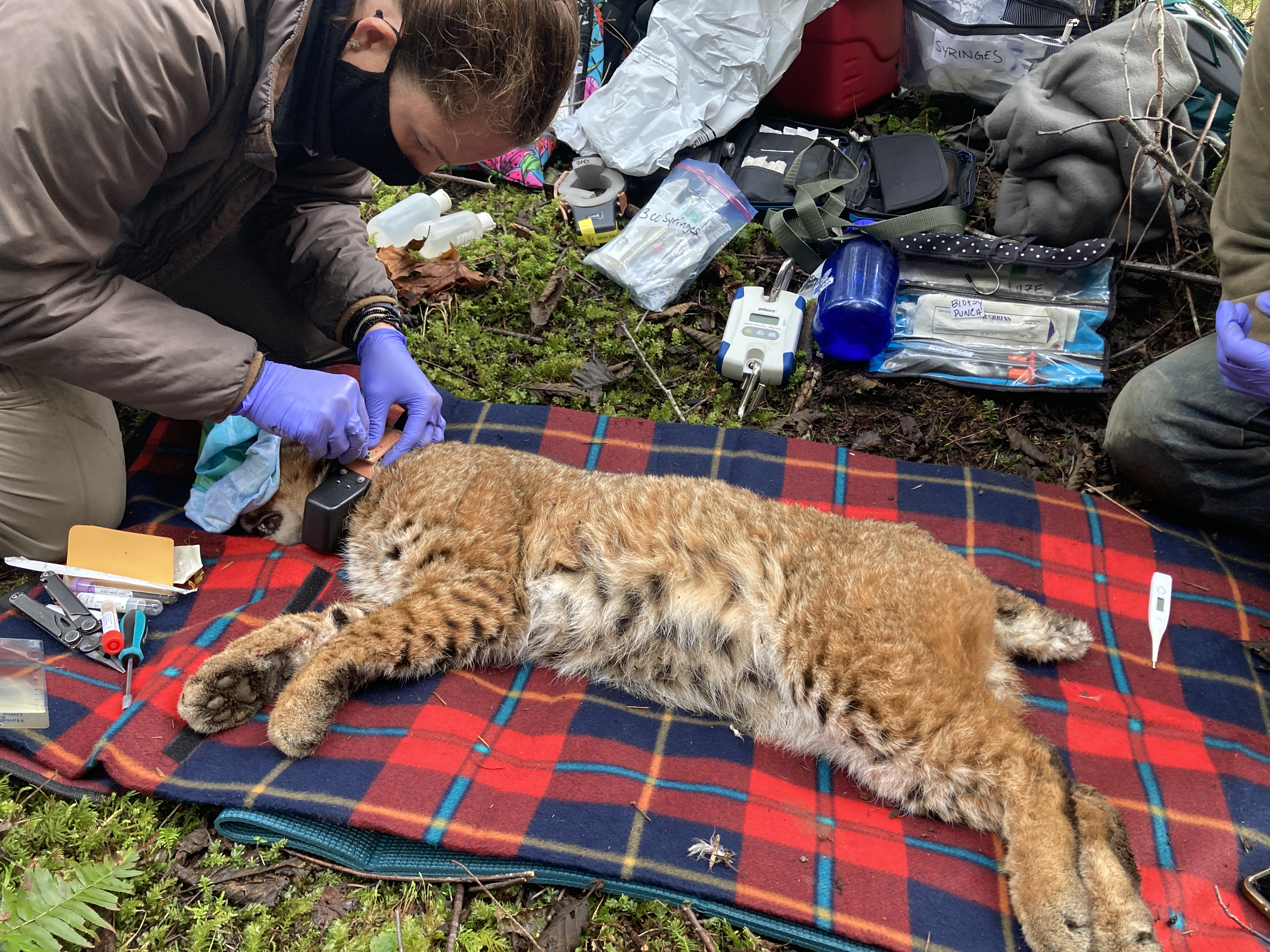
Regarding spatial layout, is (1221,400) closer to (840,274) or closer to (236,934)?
(840,274)

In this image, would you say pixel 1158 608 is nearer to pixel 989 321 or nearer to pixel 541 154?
pixel 989 321

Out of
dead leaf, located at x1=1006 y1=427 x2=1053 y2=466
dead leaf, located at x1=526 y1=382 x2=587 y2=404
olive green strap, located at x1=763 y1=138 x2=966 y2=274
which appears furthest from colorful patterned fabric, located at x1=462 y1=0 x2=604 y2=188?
dead leaf, located at x1=1006 y1=427 x2=1053 y2=466

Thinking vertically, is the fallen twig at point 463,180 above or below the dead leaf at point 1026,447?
above

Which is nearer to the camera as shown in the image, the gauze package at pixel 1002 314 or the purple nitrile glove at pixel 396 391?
the purple nitrile glove at pixel 396 391

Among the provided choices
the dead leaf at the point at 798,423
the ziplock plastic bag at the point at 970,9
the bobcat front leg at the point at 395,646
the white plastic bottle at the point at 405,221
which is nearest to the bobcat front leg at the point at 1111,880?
the bobcat front leg at the point at 395,646

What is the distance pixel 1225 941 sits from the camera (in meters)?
2.68

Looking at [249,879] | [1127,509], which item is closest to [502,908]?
[249,879]

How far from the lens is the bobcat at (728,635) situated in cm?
286

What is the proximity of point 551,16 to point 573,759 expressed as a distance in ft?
8.85

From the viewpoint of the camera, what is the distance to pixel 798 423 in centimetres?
496

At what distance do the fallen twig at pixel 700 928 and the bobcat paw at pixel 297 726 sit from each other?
144 centimetres

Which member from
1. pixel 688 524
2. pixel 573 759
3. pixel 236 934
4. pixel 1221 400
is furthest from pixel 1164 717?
pixel 236 934

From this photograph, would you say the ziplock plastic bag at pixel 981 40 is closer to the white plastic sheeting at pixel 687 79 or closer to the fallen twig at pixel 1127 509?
the white plastic sheeting at pixel 687 79

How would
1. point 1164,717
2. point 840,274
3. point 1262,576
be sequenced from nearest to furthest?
1. point 1164,717
2. point 1262,576
3. point 840,274
